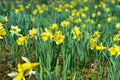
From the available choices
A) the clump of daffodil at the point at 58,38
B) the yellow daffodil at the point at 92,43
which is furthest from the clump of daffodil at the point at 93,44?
the clump of daffodil at the point at 58,38

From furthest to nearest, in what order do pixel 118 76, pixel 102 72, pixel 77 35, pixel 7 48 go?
pixel 7 48, pixel 77 35, pixel 102 72, pixel 118 76

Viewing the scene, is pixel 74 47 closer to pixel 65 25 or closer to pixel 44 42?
pixel 44 42

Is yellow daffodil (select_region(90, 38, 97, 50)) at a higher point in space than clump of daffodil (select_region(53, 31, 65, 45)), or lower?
lower

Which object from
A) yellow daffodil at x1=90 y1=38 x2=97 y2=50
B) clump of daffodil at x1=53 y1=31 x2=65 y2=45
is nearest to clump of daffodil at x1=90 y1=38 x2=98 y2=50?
yellow daffodil at x1=90 y1=38 x2=97 y2=50

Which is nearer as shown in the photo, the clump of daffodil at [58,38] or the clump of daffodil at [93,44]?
the clump of daffodil at [58,38]

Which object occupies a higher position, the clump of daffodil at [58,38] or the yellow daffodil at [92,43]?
the clump of daffodil at [58,38]

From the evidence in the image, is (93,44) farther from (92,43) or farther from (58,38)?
(58,38)

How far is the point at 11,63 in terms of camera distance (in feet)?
10.4

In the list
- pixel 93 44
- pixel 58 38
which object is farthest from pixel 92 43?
pixel 58 38

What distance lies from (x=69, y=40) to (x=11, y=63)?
27.5 inches

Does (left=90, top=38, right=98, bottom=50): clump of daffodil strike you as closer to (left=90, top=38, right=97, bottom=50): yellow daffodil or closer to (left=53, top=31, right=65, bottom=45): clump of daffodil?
(left=90, top=38, right=97, bottom=50): yellow daffodil

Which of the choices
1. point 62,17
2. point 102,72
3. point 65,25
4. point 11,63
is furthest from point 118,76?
point 62,17

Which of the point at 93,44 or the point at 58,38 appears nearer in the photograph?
the point at 58,38

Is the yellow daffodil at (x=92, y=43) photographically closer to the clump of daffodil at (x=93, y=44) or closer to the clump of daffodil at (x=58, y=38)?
the clump of daffodil at (x=93, y=44)
